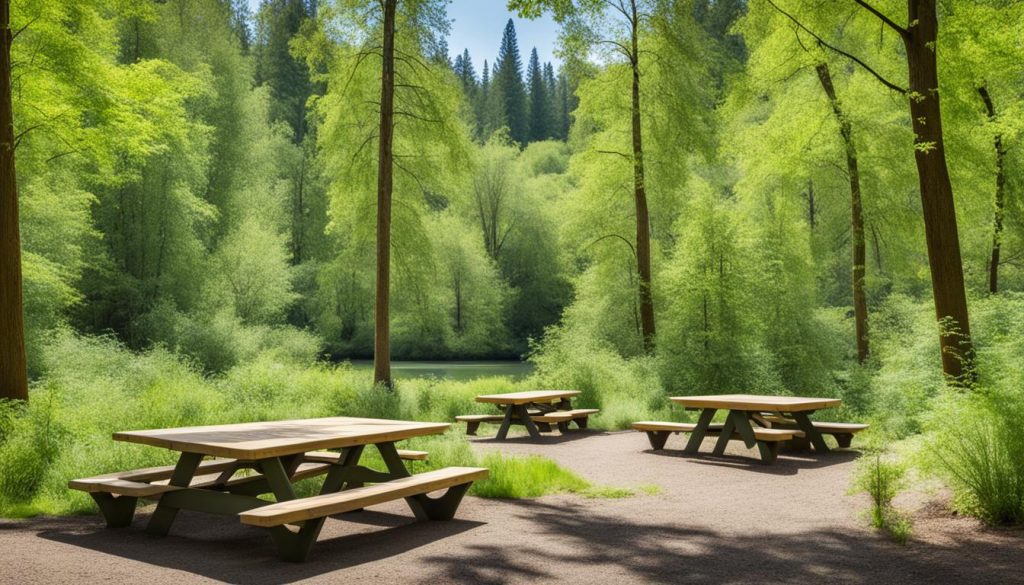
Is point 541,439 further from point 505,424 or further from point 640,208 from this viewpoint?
point 640,208

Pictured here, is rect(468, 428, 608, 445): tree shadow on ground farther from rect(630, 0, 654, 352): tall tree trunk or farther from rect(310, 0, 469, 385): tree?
rect(630, 0, 654, 352): tall tree trunk

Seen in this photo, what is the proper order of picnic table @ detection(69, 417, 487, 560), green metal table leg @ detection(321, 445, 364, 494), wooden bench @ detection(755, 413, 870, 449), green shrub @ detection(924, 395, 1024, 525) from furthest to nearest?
wooden bench @ detection(755, 413, 870, 449)
green metal table leg @ detection(321, 445, 364, 494)
green shrub @ detection(924, 395, 1024, 525)
picnic table @ detection(69, 417, 487, 560)

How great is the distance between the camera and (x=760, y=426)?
11203mm

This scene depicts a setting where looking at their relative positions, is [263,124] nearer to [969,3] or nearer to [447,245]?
[447,245]

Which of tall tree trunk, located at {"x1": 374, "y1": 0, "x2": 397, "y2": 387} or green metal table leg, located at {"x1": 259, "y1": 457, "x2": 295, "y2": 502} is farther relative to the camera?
tall tree trunk, located at {"x1": 374, "y1": 0, "x2": 397, "y2": 387}

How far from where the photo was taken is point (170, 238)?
23094mm

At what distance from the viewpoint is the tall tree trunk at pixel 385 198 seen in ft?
49.1

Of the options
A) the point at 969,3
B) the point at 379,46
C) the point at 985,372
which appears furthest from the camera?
the point at 379,46

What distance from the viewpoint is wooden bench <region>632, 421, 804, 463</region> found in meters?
9.31

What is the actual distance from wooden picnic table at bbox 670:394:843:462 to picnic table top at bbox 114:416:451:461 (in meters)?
4.40

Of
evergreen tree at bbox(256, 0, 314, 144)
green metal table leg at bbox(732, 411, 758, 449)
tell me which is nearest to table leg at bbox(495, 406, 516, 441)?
green metal table leg at bbox(732, 411, 758, 449)

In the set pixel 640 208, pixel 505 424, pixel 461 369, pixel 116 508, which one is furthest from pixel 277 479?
pixel 461 369

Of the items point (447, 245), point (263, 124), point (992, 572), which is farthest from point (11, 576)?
point (447, 245)

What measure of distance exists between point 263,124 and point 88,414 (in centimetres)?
2790
